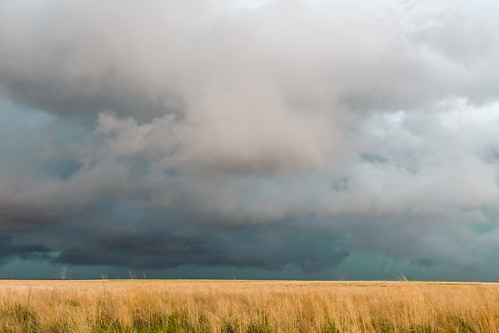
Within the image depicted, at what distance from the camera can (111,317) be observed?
10.6 m

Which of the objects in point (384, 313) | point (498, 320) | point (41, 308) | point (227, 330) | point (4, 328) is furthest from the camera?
point (41, 308)

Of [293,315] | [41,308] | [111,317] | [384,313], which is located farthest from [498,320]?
[41,308]

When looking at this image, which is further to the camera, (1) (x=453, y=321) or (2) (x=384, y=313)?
(2) (x=384, y=313)

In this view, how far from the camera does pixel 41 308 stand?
1211cm

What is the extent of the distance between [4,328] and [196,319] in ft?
16.2

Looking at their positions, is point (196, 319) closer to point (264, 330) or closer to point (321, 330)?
point (264, 330)

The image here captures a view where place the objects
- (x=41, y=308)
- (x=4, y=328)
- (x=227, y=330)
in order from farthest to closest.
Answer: (x=41, y=308) → (x=4, y=328) → (x=227, y=330)

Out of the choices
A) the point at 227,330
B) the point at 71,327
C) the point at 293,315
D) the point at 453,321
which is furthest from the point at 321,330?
the point at 71,327

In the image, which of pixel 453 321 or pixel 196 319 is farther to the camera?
pixel 196 319

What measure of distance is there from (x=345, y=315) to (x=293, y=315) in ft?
4.51

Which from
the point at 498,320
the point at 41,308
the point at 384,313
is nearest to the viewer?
the point at 498,320

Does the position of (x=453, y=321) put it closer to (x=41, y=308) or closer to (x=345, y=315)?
(x=345, y=315)

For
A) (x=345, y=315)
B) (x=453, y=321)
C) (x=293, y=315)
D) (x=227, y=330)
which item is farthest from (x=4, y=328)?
(x=453, y=321)

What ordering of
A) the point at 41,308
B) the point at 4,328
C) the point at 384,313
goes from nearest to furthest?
the point at 4,328 < the point at 384,313 < the point at 41,308
